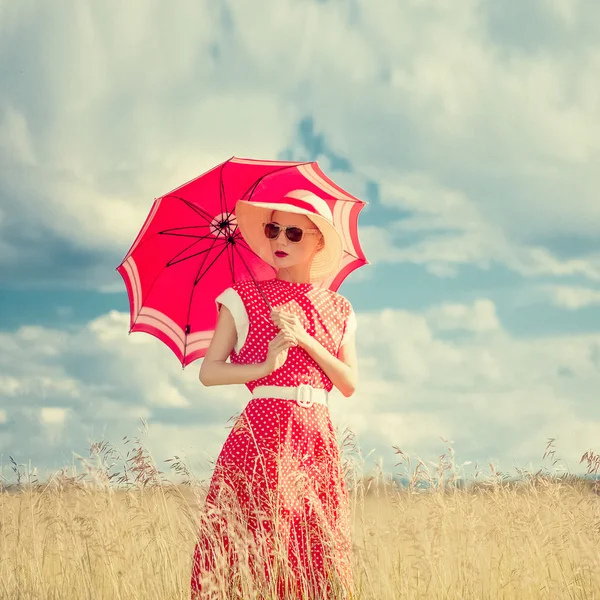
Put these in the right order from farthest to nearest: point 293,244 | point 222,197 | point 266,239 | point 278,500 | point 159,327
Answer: point 159,327, point 222,197, point 266,239, point 293,244, point 278,500

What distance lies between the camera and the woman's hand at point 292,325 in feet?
12.7

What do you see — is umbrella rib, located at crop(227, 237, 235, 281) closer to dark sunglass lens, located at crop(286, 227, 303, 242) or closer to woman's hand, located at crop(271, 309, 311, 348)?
dark sunglass lens, located at crop(286, 227, 303, 242)

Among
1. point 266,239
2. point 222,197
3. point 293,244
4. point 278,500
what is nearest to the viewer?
point 278,500

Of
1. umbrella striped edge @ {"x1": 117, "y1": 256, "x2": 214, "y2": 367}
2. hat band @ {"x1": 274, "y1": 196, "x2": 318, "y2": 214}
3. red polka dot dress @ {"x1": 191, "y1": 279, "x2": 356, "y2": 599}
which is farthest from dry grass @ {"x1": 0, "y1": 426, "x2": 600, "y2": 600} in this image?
hat band @ {"x1": 274, "y1": 196, "x2": 318, "y2": 214}

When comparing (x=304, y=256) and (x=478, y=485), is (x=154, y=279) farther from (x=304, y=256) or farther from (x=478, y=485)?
(x=478, y=485)

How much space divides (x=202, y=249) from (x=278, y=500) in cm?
195

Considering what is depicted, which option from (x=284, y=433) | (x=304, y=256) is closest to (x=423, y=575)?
(x=284, y=433)

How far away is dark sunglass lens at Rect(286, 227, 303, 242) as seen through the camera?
4289mm

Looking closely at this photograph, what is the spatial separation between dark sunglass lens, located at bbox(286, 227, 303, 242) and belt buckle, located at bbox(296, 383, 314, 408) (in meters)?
0.87

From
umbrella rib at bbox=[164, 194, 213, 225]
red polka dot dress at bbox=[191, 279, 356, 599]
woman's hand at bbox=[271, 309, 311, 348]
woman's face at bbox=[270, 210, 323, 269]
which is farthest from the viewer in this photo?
umbrella rib at bbox=[164, 194, 213, 225]

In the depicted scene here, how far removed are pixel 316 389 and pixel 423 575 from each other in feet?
3.82

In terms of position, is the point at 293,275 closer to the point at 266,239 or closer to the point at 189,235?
the point at 266,239

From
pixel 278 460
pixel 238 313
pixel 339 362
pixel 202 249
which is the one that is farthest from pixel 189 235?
pixel 278 460

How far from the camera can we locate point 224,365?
3996 mm
